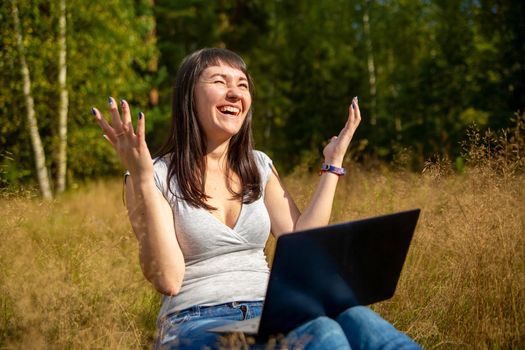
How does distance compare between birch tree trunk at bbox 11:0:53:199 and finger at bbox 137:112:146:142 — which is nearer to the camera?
finger at bbox 137:112:146:142

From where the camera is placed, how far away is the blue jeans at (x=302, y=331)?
1623mm

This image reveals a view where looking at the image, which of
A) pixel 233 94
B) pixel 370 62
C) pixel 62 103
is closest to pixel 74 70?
pixel 62 103

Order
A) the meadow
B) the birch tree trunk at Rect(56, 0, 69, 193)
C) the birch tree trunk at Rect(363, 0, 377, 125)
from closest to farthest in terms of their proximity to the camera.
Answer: the meadow, the birch tree trunk at Rect(56, 0, 69, 193), the birch tree trunk at Rect(363, 0, 377, 125)

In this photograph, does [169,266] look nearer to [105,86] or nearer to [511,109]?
[105,86]

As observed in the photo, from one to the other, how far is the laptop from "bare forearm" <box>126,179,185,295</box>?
0.32 meters

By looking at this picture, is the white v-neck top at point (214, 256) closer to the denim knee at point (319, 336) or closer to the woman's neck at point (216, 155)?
the woman's neck at point (216, 155)

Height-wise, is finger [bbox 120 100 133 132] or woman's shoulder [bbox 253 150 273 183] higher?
finger [bbox 120 100 133 132]

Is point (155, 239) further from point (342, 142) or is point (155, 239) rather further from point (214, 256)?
point (342, 142)

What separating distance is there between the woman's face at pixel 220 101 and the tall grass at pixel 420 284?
2.31 feet

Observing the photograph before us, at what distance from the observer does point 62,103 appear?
913 centimetres

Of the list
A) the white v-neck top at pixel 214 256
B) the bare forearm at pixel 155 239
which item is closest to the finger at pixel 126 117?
the bare forearm at pixel 155 239

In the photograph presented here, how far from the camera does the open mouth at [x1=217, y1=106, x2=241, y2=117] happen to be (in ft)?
7.71

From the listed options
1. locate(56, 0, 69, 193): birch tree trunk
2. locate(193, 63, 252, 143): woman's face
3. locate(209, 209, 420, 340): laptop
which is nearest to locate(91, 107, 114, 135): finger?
locate(193, 63, 252, 143): woman's face

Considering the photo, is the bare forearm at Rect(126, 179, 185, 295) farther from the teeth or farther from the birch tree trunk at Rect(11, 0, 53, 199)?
the birch tree trunk at Rect(11, 0, 53, 199)
